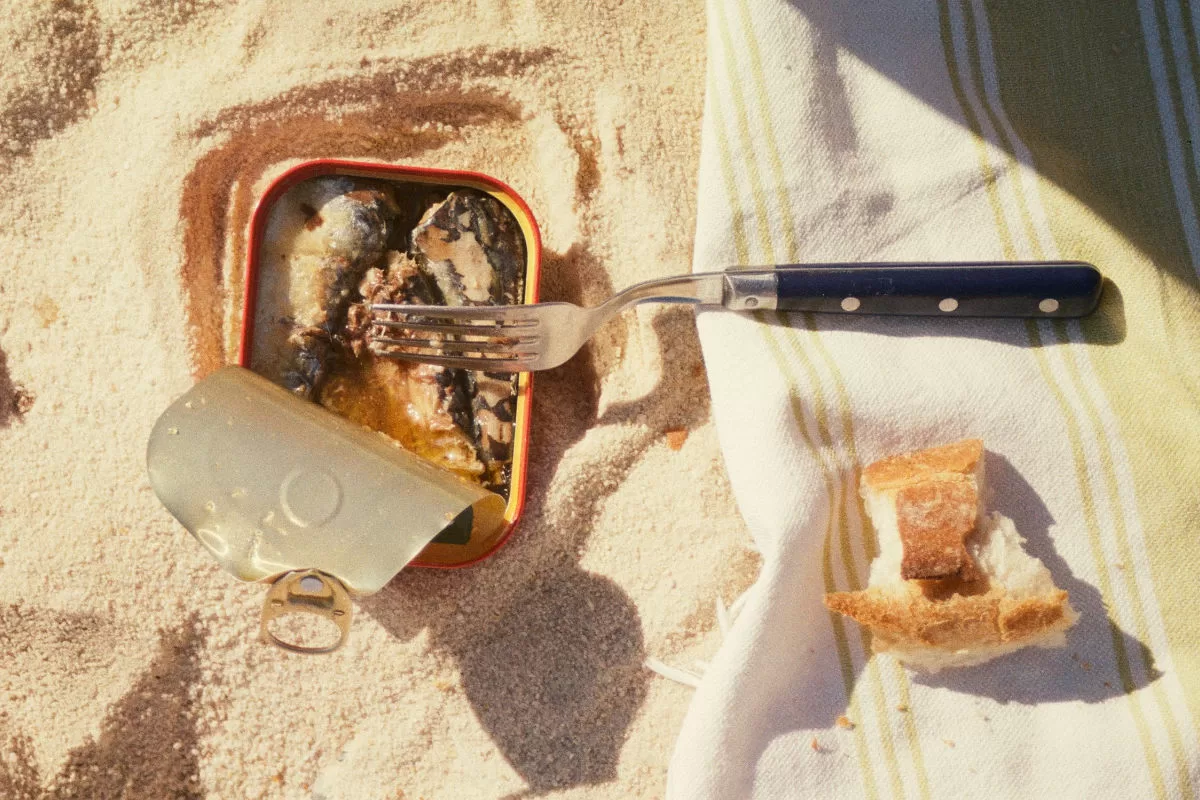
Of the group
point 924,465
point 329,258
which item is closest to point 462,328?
point 329,258

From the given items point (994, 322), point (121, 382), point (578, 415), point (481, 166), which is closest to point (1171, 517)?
point (994, 322)

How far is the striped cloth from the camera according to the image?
160cm

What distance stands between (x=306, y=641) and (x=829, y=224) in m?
1.11

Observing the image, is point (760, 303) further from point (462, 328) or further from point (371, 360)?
point (371, 360)

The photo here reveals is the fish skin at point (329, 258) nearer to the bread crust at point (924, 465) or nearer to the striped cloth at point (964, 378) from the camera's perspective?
the striped cloth at point (964, 378)

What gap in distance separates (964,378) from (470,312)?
80cm

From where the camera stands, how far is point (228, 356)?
182cm

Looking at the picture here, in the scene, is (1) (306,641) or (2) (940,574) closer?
(2) (940,574)

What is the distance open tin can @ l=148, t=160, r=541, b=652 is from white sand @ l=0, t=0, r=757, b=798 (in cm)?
9

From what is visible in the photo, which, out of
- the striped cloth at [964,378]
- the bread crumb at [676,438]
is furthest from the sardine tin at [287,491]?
the striped cloth at [964,378]

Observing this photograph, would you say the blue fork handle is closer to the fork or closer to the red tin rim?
the fork

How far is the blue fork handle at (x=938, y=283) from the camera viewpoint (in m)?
1.61

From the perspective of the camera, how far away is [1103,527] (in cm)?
162

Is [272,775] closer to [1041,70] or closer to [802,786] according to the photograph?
[802,786]
